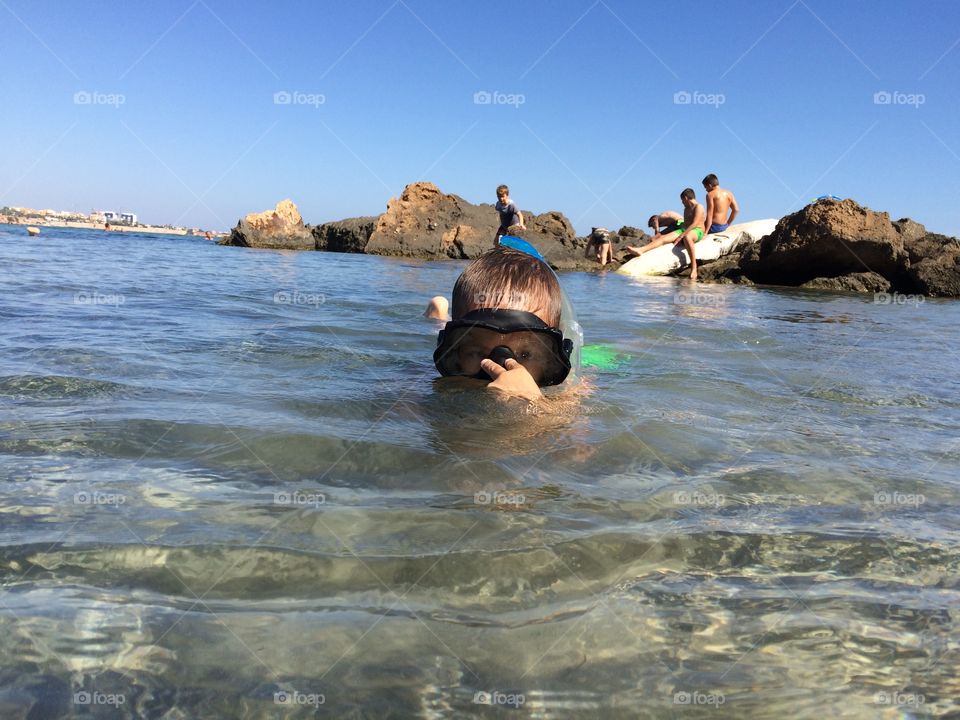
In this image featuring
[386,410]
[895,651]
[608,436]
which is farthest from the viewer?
[386,410]

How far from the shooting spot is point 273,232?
1460 inches

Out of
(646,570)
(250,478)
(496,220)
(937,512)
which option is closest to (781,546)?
(646,570)

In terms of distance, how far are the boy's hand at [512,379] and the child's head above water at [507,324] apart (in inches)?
1.4

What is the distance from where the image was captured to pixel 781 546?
175cm

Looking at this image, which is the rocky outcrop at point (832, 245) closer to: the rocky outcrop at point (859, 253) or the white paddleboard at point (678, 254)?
the rocky outcrop at point (859, 253)

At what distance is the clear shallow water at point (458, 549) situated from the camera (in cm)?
118

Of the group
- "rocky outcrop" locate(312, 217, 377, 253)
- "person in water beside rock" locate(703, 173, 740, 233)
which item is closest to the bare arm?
"person in water beside rock" locate(703, 173, 740, 233)

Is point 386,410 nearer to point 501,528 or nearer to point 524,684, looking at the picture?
point 501,528

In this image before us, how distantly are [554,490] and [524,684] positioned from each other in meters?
0.93

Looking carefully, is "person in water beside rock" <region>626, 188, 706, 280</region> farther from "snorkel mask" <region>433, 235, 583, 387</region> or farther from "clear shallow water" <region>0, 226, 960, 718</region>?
"snorkel mask" <region>433, 235, 583, 387</region>

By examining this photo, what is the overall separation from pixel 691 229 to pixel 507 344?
13.2m

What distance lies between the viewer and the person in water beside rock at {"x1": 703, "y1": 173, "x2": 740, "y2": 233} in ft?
48.9

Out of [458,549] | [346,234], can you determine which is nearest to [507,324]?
[458,549]

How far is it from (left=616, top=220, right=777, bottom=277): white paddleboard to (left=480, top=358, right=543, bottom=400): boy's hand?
1345cm
